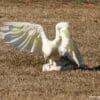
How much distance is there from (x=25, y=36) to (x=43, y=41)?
0.29 meters

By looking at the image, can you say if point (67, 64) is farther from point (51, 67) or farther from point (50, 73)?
point (50, 73)

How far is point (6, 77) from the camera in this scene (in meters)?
8.89

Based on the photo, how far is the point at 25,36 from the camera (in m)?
9.55

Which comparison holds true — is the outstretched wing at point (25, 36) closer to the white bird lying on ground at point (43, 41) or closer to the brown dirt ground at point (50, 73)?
the white bird lying on ground at point (43, 41)

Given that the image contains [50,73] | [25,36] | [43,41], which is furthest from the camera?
[25,36]

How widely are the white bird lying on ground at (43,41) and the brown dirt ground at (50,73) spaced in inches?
8.5

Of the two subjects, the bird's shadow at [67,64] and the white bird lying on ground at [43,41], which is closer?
the white bird lying on ground at [43,41]

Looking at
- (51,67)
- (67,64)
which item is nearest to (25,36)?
(51,67)

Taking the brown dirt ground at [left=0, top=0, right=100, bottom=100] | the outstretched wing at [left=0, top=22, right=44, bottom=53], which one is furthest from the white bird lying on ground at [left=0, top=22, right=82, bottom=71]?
the brown dirt ground at [left=0, top=0, right=100, bottom=100]

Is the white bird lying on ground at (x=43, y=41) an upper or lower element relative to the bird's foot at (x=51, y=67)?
upper

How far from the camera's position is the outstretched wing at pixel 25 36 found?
951 cm

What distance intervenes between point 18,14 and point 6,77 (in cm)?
613

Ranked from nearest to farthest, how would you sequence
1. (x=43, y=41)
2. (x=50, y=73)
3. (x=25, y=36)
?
(x=50, y=73) < (x=43, y=41) < (x=25, y=36)

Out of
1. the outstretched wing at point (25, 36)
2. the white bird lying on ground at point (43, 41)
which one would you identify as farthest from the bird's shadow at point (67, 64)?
the outstretched wing at point (25, 36)
